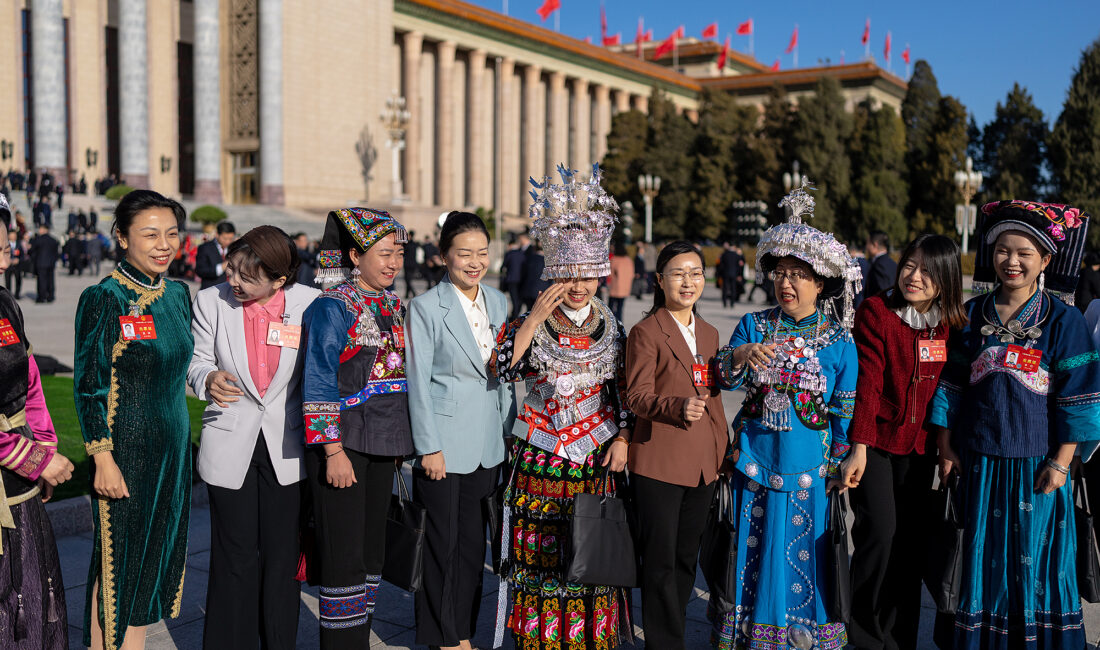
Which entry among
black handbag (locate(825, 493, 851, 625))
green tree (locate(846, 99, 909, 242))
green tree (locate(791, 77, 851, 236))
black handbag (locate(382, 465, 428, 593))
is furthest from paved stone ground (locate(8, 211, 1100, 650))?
green tree (locate(791, 77, 851, 236))

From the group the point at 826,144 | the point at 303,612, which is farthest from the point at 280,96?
the point at 303,612

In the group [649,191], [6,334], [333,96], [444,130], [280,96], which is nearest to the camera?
[6,334]

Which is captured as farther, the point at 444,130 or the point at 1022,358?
the point at 444,130

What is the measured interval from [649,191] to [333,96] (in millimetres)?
14732

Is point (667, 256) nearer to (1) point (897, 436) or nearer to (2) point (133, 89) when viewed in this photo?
(1) point (897, 436)

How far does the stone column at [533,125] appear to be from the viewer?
52719 millimetres

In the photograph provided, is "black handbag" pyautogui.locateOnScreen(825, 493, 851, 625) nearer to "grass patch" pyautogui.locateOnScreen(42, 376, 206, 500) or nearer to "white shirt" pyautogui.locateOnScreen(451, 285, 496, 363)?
"white shirt" pyautogui.locateOnScreen(451, 285, 496, 363)

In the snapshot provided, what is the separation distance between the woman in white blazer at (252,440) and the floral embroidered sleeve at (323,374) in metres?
0.16

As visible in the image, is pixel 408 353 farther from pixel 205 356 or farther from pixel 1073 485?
pixel 1073 485

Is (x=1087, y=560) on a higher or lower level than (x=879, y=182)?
lower

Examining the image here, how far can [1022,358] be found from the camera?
3516 mm

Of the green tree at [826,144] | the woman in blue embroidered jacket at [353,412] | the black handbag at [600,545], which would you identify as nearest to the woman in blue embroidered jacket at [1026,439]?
the black handbag at [600,545]

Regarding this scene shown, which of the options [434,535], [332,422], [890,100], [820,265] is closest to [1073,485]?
[820,265]

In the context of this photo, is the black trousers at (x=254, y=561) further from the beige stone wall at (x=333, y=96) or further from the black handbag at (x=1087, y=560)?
the beige stone wall at (x=333, y=96)
